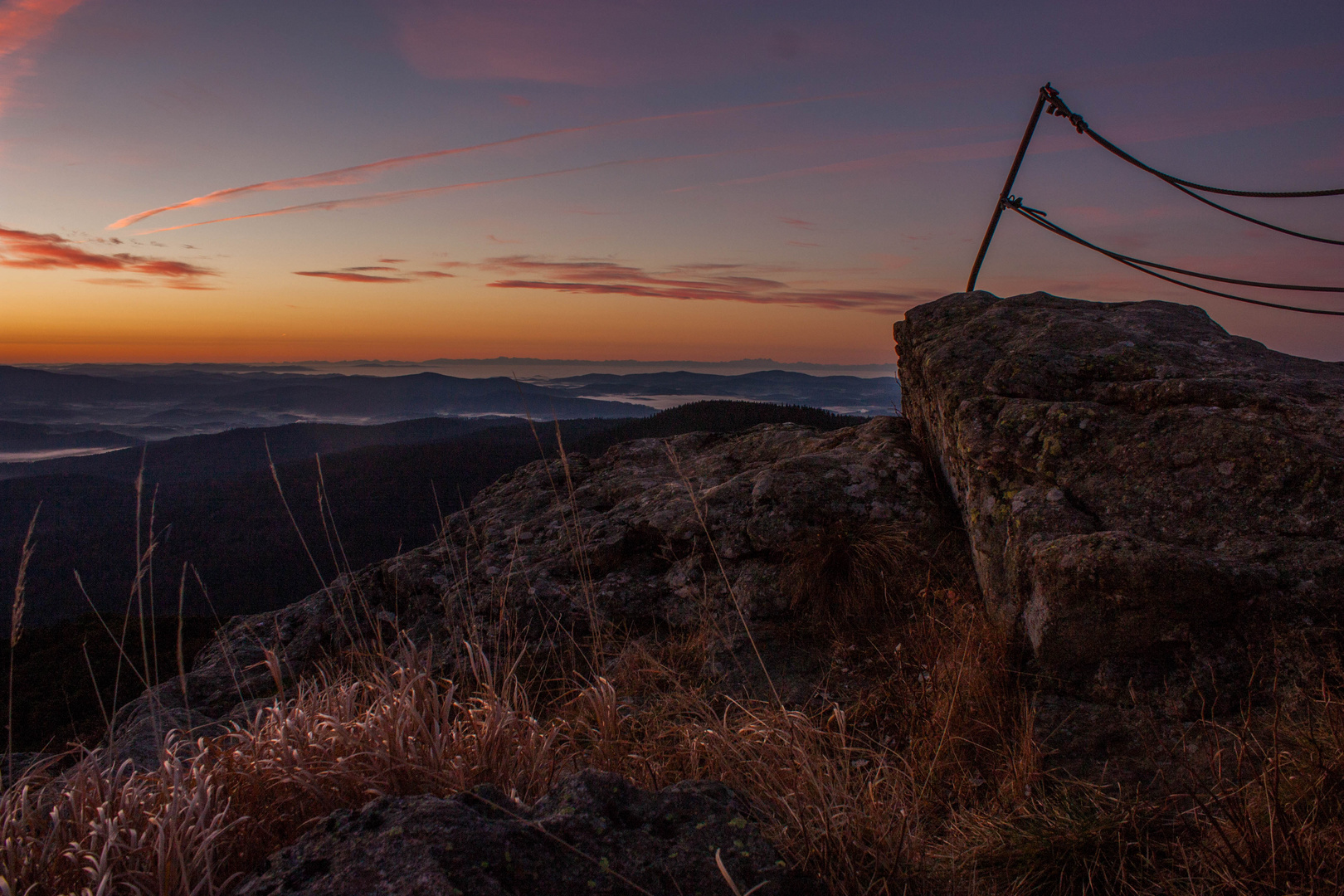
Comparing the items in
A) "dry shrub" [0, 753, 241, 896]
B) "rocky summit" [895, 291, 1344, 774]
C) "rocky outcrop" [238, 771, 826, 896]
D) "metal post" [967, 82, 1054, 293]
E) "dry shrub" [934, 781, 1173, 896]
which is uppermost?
"metal post" [967, 82, 1054, 293]

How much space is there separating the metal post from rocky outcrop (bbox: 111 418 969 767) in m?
1.50

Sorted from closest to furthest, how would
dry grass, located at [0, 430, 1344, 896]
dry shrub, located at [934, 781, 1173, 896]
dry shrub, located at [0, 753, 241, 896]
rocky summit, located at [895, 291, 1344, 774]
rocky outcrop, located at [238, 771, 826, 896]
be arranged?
rocky outcrop, located at [238, 771, 826, 896], dry shrub, located at [0, 753, 241, 896], dry grass, located at [0, 430, 1344, 896], dry shrub, located at [934, 781, 1173, 896], rocky summit, located at [895, 291, 1344, 774]

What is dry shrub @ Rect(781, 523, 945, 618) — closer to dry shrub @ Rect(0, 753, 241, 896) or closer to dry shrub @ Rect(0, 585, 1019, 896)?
dry shrub @ Rect(0, 585, 1019, 896)

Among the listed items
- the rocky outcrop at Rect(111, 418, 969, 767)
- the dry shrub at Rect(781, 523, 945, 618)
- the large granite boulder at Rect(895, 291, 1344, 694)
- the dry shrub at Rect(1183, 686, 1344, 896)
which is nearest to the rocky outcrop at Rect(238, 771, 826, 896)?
the dry shrub at Rect(1183, 686, 1344, 896)

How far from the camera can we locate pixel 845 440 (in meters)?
5.57

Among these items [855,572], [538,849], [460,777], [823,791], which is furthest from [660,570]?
[538,849]

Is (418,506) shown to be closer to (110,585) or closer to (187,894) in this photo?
(110,585)

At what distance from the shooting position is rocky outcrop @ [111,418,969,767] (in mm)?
3844

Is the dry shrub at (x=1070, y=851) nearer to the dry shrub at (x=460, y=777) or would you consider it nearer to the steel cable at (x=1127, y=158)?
the dry shrub at (x=460, y=777)

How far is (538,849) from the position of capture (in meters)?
1.52

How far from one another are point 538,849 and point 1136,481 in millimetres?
3298

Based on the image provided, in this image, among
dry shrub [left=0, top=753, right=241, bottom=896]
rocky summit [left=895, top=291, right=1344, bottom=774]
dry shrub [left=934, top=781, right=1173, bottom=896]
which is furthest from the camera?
rocky summit [left=895, top=291, right=1344, bottom=774]

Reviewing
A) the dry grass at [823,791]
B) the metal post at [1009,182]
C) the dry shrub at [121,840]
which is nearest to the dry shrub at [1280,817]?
the dry grass at [823,791]

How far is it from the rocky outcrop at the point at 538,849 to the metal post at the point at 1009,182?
5.14m
